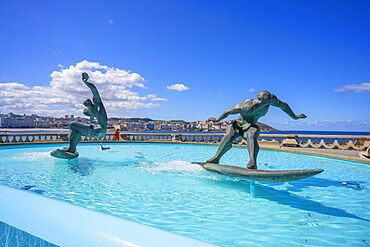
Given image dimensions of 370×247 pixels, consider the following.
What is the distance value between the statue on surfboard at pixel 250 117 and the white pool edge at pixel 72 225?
16.3 feet

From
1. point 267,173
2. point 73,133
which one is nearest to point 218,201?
point 267,173

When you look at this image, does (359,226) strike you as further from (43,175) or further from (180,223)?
(43,175)

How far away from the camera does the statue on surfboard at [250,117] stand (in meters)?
6.50

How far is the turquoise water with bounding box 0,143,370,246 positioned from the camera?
11.9 ft

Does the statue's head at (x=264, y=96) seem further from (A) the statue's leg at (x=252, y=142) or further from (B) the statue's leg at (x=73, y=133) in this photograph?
(B) the statue's leg at (x=73, y=133)

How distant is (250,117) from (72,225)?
5.81 meters

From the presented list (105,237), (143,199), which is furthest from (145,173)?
(105,237)

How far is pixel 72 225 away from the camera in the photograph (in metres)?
1.66

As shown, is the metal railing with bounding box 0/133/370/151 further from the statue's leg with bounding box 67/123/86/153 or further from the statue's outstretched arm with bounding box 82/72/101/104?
the statue's leg with bounding box 67/123/86/153

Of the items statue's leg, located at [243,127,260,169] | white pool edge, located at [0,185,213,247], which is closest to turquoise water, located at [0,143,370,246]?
statue's leg, located at [243,127,260,169]

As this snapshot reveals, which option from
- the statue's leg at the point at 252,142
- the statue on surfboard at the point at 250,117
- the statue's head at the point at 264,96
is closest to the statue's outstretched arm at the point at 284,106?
the statue on surfboard at the point at 250,117

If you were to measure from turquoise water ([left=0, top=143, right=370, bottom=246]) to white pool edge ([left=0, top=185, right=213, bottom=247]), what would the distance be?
2.15 meters

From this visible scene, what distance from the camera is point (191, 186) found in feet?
21.0

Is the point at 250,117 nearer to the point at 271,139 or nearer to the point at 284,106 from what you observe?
the point at 284,106
